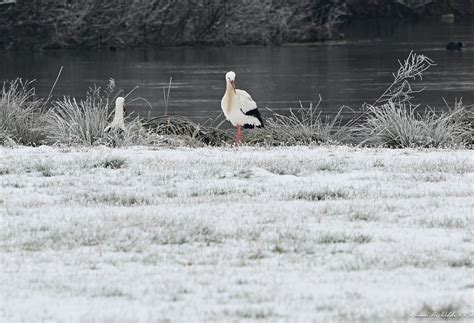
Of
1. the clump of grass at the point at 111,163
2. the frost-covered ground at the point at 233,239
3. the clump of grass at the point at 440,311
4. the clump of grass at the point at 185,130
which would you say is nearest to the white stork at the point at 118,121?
the clump of grass at the point at 185,130

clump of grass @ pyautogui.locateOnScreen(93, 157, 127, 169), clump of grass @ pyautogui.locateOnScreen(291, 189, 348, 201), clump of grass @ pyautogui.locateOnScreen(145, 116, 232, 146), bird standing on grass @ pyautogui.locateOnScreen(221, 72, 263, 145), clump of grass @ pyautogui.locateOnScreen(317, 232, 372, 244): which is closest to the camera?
clump of grass @ pyautogui.locateOnScreen(317, 232, 372, 244)

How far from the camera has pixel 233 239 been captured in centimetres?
736

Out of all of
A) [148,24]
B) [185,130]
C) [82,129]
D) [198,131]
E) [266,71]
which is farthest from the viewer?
[148,24]

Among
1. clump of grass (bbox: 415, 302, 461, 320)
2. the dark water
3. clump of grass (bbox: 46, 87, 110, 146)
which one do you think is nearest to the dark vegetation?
clump of grass (bbox: 46, 87, 110, 146)

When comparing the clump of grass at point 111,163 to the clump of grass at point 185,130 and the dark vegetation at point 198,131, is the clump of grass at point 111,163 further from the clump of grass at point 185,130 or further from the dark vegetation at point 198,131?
the clump of grass at point 185,130

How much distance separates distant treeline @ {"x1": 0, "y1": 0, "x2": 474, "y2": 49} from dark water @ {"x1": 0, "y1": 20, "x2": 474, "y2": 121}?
76.2 inches

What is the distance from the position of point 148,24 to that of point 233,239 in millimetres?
51491

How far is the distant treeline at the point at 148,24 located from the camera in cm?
5709

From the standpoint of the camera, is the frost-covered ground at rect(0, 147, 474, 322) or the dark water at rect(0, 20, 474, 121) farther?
the dark water at rect(0, 20, 474, 121)

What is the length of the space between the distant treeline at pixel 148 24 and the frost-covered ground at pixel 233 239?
1829 inches

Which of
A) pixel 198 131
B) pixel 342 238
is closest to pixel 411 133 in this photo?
pixel 198 131

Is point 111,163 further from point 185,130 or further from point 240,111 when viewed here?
point 240,111

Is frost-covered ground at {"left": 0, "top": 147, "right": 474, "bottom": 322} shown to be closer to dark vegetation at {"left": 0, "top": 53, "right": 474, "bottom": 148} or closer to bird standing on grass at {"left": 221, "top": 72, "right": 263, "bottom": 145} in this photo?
dark vegetation at {"left": 0, "top": 53, "right": 474, "bottom": 148}

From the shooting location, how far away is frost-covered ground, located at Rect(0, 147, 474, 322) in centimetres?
582
